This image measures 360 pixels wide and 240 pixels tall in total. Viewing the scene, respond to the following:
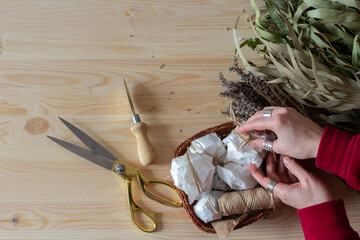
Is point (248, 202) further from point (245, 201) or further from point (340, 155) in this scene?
point (340, 155)

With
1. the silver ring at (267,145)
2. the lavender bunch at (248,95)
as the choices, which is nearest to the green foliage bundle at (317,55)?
the lavender bunch at (248,95)

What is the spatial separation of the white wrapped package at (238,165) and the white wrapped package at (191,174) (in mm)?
38

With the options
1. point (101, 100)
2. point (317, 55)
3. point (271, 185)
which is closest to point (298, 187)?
point (271, 185)

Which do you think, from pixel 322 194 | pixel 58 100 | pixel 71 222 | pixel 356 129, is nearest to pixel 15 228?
pixel 71 222

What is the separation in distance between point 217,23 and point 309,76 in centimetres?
33

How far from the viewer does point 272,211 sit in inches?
32.5

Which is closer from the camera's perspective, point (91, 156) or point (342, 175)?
point (342, 175)

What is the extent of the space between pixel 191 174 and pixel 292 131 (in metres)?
0.23

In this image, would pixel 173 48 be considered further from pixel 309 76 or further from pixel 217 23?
pixel 309 76

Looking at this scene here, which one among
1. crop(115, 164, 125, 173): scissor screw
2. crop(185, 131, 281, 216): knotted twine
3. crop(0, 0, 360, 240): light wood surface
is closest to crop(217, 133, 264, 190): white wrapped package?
crop(185, 131, 281, 216): knotted twine

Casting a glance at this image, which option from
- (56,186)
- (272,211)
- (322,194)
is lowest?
(56,186)

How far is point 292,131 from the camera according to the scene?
70 cm

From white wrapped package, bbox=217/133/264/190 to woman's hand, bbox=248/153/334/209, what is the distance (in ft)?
0.07

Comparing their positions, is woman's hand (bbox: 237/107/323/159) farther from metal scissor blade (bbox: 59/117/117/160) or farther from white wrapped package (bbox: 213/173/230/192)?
metal scissor blade (bbox: 59/117/117/160)
